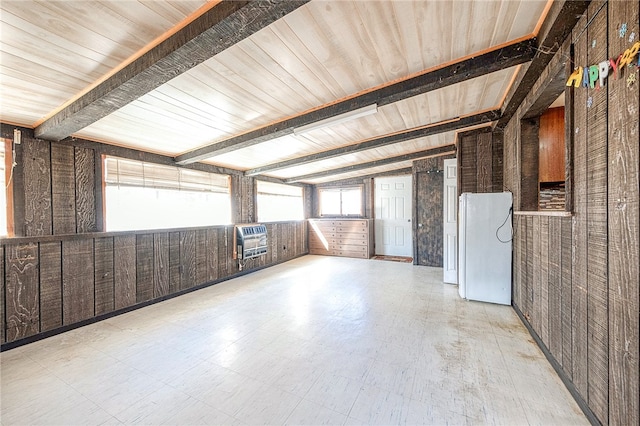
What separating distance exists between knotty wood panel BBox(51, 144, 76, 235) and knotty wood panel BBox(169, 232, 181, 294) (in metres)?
1.17

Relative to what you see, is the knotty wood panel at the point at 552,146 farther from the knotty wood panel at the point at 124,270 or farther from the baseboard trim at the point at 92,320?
the knotty wood panel at the point at 124,270

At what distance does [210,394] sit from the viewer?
1.76m

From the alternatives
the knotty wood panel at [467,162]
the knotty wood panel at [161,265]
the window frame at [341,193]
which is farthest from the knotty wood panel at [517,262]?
the knotty wood panel at [161,265]

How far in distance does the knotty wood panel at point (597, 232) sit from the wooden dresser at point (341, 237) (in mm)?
5267

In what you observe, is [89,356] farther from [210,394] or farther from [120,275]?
[210,394]

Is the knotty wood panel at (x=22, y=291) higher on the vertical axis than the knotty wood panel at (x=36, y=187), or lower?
lower

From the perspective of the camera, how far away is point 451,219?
4.51m

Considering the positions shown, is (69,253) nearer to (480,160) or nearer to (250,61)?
(250,61)

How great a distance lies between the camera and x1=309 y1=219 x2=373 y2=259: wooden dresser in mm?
6793

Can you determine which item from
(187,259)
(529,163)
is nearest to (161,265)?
(187,259)

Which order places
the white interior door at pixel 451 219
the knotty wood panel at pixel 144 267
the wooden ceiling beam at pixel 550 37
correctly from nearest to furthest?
the wooden ceiling beam at pixel 550 37, the knotty wood panel at pixel 144 267, the white interior door at pixel 451 219

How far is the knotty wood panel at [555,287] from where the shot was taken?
6.20ft

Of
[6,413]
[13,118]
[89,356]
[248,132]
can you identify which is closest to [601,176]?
[248,132]

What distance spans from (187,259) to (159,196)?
43.6 inches
